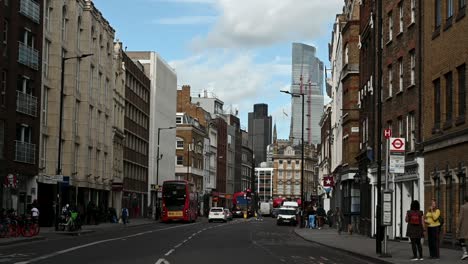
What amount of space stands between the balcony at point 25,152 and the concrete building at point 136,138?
110 ft

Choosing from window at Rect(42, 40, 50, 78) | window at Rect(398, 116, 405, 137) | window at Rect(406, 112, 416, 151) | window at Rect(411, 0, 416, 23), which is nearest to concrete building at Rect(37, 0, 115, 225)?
window at Rect(42, 40, 50, 78)

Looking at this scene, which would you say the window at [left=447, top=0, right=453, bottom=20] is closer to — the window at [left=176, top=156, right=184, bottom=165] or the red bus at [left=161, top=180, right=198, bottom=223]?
the red bus at [left=161, top=180, right=198, bottom=223]

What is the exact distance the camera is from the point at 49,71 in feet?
181

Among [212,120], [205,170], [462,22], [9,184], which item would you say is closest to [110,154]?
[9,184]

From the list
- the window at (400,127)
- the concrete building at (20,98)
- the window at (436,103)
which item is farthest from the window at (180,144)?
the window at (436,103)

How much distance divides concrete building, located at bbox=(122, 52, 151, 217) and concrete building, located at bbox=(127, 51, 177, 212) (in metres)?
2.07

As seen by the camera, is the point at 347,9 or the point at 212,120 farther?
the point at 212,120

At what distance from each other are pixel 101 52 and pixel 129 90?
16.0 meters

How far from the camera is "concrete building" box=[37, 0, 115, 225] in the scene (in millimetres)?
55281

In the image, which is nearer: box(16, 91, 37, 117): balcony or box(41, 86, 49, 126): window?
box(16, 91, 37, 117): balcony

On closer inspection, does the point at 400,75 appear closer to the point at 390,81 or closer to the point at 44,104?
the point at 390,81

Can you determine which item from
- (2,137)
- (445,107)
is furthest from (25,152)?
(445,107)

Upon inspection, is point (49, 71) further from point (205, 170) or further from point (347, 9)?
point (205, 170)

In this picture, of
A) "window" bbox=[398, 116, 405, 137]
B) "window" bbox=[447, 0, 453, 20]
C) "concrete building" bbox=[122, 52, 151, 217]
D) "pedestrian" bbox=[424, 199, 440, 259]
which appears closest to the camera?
"pedestrian" bbox=[424, 199, 440, 259]
